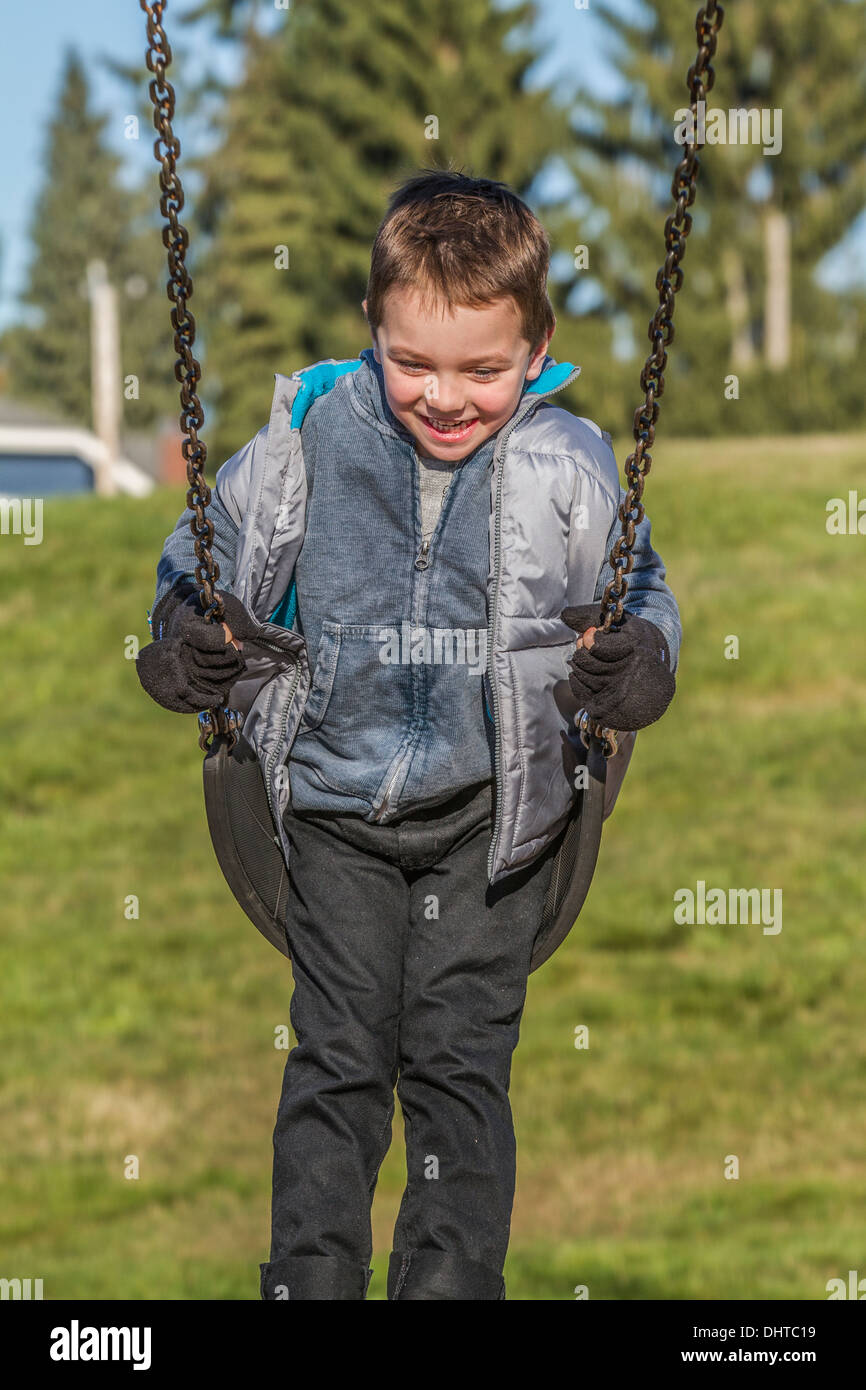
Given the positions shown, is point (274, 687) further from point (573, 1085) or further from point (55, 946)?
point (55, 946)

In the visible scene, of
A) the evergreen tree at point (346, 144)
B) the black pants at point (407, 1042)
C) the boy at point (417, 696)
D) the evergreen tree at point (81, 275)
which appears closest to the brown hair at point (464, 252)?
the boy at point (417, 696)

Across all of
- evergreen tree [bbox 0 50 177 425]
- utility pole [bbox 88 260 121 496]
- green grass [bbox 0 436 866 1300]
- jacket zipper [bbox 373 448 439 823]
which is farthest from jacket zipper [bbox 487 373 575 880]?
evergreen tree [bbox 0 50 177 425]

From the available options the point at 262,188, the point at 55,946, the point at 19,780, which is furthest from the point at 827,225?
the point at 55,946

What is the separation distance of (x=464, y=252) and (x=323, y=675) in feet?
2.56

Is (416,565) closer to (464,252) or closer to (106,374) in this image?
(464,252)

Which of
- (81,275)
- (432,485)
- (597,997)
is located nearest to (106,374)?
(81,275)

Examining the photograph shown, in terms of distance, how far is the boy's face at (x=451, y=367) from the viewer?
3.12 meters

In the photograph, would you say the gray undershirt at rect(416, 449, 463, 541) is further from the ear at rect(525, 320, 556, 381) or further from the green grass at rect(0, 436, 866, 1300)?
the green grass at rect(0, 436, 866, 1300)

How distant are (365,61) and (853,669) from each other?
780 inches

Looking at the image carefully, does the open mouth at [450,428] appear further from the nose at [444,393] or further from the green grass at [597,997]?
the green grass at [597,997]

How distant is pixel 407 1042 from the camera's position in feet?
10.9

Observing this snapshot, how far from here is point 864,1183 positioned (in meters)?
12.5

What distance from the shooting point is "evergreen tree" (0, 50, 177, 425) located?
57938 mm

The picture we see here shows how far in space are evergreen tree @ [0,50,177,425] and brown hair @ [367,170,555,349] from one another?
52.4 metres
